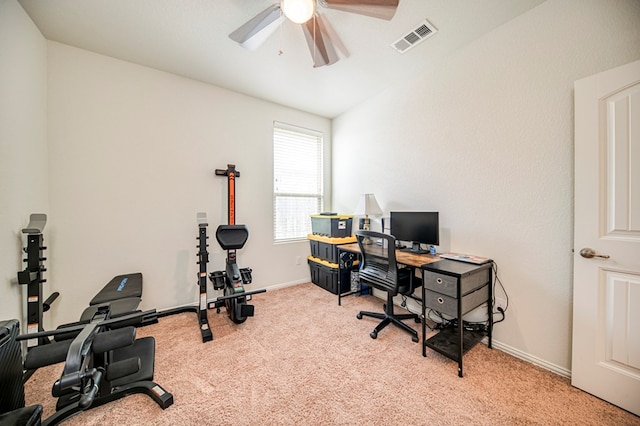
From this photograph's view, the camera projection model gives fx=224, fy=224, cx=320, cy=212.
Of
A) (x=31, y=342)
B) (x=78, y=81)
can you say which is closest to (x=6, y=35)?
(x=78, y=81)

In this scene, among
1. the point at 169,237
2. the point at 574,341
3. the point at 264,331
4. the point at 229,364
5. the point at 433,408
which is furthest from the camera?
the point at 169,237

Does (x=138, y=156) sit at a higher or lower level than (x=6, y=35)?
lower

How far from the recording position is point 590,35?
1541mm

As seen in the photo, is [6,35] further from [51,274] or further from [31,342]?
[31,342]

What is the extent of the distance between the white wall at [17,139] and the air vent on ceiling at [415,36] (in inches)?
119

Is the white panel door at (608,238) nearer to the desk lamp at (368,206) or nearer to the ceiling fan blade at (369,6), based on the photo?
the ceiling fan blade at (369,6)

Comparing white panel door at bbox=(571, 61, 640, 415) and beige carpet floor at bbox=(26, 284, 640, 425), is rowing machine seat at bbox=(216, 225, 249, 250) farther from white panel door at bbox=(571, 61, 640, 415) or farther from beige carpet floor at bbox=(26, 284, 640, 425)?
white panel door at bbox=(571, 61, 640, 415)

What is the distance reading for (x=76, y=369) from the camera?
0.95 metres

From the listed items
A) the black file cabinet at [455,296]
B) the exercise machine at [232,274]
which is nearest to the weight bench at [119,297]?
the exercise machine at [232,274]

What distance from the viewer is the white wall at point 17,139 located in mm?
1587

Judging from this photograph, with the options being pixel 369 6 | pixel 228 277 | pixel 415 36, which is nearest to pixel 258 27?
pixel 369 6

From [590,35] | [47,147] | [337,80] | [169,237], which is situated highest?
[337,80]

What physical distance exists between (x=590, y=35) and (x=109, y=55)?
4.14 metres

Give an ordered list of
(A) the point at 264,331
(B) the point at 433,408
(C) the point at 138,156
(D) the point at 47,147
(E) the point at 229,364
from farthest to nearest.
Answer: (C) the point at 138,156 < (A) the point at 264,331 < (D) the point at 47,147 < (E) the point at 229,364 < (B) the point at 433,408
